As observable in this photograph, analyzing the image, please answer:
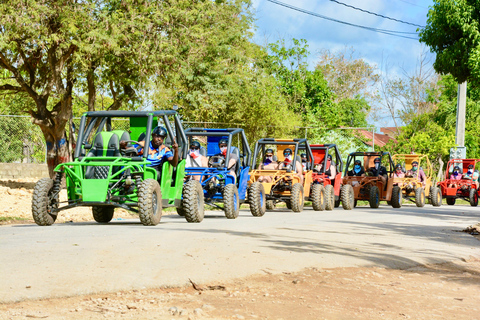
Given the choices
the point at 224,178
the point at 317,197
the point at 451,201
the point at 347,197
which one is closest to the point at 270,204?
the point at 317,197

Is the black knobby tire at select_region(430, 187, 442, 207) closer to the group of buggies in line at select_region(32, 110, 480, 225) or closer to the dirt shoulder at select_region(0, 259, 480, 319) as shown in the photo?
the group of buggies in line at select_region(32, 110, 480, 225)

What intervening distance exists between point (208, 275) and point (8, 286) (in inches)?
71.5

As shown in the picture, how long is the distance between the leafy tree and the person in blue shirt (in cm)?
824

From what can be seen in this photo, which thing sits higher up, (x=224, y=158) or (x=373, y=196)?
(x=224, y=158)

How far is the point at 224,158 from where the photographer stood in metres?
14.9

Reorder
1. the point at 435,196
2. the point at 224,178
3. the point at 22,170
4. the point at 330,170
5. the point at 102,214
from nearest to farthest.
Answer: the point at 102,214 < the point at 224,178 < the point at 330,170 < the point at 435,196 < the point at 22,170

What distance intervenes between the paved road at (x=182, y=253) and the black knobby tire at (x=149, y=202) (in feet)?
1.26

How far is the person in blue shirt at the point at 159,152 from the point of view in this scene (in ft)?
37.4

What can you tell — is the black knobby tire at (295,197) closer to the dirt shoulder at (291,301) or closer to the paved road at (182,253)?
the paved road at (182,253)

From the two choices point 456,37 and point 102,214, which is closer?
point 102,214

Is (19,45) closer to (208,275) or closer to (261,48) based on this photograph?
(208,275)

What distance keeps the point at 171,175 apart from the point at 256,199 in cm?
403

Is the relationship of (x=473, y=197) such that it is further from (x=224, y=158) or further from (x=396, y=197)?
(x=224, y=158)

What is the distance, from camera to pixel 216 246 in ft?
26.3
